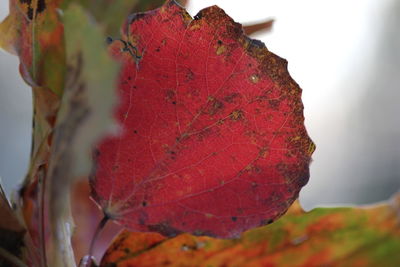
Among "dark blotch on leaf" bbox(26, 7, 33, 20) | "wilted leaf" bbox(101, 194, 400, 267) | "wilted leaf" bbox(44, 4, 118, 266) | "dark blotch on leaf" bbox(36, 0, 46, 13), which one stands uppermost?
"dark blotch on leaf" bbox(36, 0, 46, 13)

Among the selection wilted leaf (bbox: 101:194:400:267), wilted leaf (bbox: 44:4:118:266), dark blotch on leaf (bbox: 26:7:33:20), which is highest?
dark blotch on leaf (bbox: 26:7:33:20)

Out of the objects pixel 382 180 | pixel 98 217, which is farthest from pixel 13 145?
pixel 98 217

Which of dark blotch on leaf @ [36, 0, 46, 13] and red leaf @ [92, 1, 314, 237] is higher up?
dark blotch on leaf @ [36, 0, 46, 13]

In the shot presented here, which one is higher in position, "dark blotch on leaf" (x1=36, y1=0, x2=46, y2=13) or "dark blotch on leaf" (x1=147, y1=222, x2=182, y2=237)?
"dark blotch on leaf" (x1=36, y1=0, x2=46, y2=13)

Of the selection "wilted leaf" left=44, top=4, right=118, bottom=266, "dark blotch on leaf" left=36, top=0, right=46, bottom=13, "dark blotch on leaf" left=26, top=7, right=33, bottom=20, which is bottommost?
"wilted leaf" left=44, top=4, right=118, bottom=266

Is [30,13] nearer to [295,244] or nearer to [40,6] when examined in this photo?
[40,6]

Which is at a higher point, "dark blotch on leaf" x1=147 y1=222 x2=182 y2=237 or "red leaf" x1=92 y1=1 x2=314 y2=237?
"red leaf" x1=92 y1=1 x2=314 y2=237

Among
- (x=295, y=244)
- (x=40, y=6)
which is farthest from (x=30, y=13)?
(x=295, y=244)
